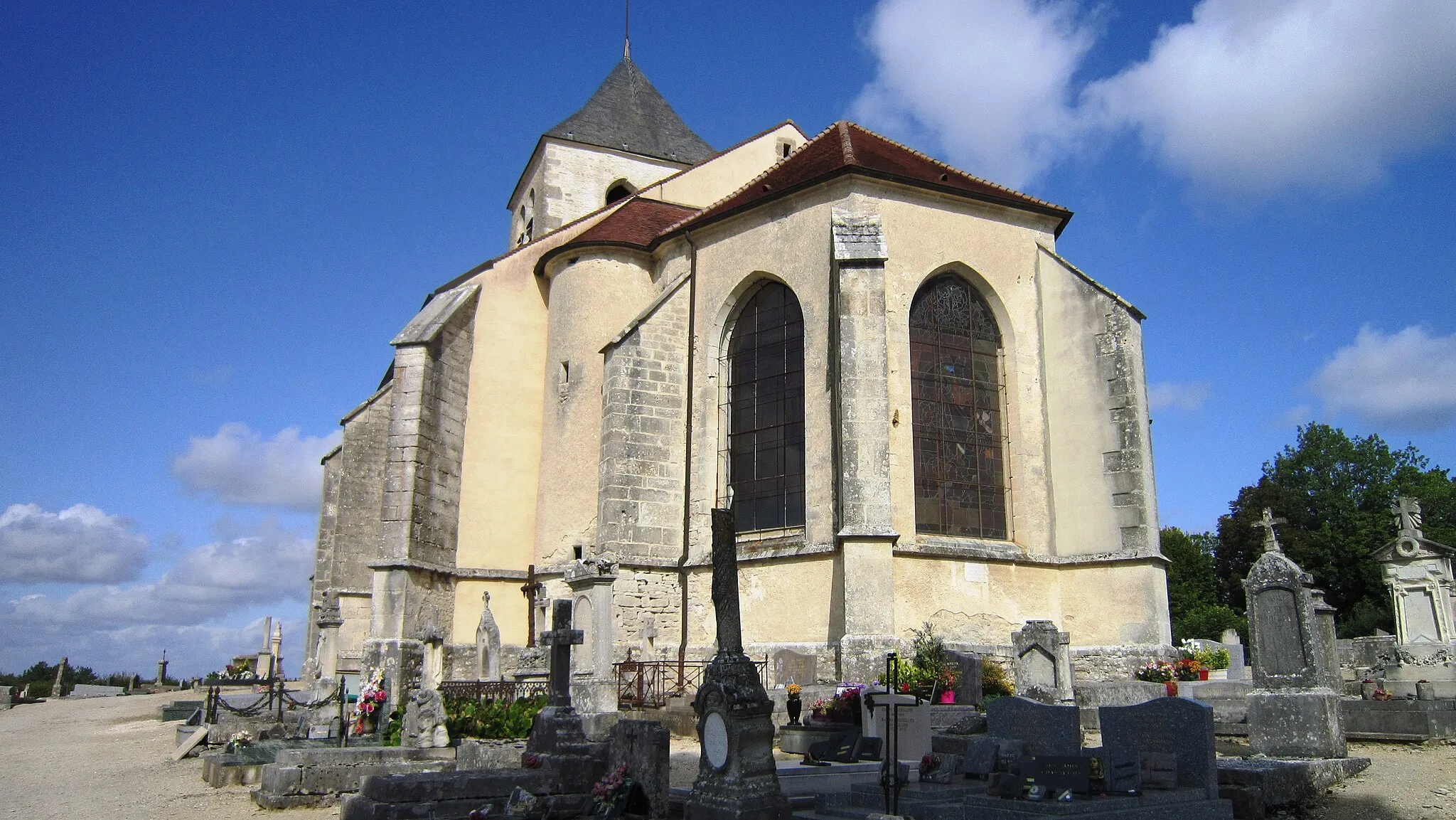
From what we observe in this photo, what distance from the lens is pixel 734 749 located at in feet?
20.9

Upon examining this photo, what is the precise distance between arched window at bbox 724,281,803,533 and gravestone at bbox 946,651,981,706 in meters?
3.43

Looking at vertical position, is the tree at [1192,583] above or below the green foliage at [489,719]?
above

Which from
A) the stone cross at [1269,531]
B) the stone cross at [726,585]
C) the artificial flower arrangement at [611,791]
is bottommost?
the artificial flower arrangement at [611,791]

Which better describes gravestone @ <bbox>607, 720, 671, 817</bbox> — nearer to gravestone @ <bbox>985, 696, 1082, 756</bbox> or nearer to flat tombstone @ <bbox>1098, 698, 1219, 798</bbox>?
gravestone @ <bbox>985, 696, 1082, 756</bbox>

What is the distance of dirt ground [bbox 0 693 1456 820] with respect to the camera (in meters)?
7.76

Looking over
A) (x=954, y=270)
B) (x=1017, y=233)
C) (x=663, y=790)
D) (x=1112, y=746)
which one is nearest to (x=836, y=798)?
(x=663, y=790)

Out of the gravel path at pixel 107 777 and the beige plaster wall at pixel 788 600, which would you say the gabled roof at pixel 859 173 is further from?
the gravel path at pixel 107 777

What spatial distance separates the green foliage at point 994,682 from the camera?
1303 cm

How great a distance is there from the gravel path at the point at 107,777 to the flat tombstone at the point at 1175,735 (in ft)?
21.7

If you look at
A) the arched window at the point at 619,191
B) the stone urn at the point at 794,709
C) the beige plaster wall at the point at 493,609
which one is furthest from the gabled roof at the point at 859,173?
the arched window at the point at 619,191

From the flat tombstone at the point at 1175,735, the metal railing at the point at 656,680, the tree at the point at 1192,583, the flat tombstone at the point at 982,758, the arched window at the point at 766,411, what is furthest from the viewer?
the tree at the point at 1192,583

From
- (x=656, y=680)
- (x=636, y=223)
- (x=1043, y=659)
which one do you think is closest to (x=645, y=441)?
(x=656, y=680)

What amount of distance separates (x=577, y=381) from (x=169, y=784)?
358 inches

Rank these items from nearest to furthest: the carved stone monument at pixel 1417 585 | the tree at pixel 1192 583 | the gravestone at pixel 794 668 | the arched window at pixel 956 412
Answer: the gravestone at pixel 794 668 → the arched window at pixel 956 412 → the carved stone monument at pixel 1417 585 → the tree at pixel 1192 583
